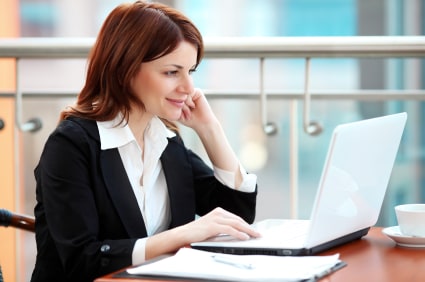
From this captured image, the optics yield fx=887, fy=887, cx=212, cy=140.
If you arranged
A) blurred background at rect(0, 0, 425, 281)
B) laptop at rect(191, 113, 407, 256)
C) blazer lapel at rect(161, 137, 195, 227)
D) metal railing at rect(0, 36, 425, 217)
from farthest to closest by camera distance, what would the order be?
blurred background at rect(0, 0, 425, 281), metal railing at rect(0, 36, 425, 217), blazer lapel at rect(161, 137, 195, 227), laptop at rect(191, 113, 407, 256)

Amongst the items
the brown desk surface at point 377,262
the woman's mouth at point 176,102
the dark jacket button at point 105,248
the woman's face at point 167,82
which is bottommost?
the brown desk surface at point 377,262

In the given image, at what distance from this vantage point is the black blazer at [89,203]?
5.85 feet

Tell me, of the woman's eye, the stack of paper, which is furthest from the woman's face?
the stack of paper

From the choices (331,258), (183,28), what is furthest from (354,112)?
(331,258)

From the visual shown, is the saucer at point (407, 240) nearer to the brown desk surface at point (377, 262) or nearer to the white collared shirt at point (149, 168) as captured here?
the brown desk surface at point (377, 262)

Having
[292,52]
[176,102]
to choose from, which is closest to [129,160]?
[176,102]

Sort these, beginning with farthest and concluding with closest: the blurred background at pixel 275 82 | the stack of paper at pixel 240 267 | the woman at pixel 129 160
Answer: the blurred background at pixel 275 82, the woman at pixel 129 160, the stack of paper at pixel 240 267

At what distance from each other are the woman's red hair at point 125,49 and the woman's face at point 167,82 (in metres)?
0.02

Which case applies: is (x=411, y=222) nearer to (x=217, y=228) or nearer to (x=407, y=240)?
(x=407, y=240)

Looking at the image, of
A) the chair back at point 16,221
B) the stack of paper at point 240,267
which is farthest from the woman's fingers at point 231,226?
the chair back at point 16,221

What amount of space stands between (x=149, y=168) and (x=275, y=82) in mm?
2129

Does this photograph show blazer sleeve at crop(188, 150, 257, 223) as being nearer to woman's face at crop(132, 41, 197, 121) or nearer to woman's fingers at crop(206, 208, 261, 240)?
woman's face at crop(132, 41, 197, 121)

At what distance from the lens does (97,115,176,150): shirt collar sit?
196 centimetres

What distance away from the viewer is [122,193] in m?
1.94
